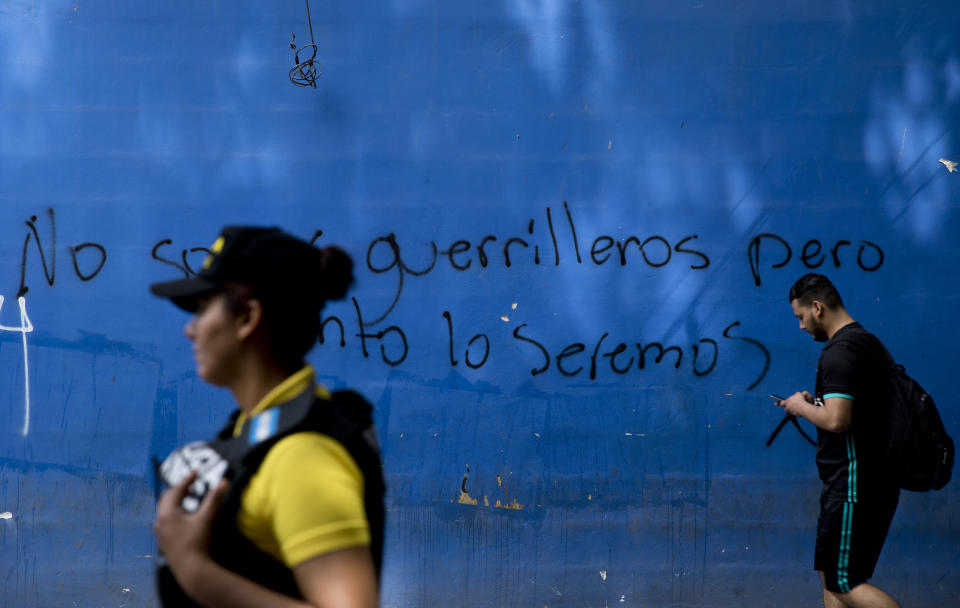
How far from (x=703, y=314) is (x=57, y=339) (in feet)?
10.5

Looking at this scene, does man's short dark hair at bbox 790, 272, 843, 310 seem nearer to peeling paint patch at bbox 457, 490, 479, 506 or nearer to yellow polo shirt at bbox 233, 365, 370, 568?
peeling paint patch at bbox 457, 490, 479, 506

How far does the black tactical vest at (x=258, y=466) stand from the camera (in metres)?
1.45

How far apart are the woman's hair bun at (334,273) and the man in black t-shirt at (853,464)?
2560mm

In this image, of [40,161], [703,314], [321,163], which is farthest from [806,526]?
[40,161]

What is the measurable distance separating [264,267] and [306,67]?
327cm

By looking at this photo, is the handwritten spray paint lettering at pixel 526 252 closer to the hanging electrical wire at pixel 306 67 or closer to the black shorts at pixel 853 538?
the hanging electrical wire at pixel 306 67

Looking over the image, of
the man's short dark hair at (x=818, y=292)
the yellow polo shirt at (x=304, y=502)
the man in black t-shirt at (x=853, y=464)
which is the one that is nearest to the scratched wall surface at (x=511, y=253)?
the man's short dark hair at (x=818, y=292)

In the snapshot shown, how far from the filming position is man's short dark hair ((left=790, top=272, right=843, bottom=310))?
12.9ft

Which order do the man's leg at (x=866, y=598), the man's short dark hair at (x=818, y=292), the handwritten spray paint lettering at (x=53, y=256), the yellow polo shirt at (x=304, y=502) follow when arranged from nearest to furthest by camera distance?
the yellow polo shirt at (x=304, y=502) < the man's leg at (x=866, y=598) < the man's short dark hair at (x=818, y=292) < the handwritten spray paint lettering at (x=53, y=256)

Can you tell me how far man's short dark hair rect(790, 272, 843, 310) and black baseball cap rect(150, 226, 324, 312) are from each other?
2831 millimetres

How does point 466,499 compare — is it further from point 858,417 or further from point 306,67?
point 306,67

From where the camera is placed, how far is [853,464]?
12.2 ft

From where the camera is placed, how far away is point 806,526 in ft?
15.5

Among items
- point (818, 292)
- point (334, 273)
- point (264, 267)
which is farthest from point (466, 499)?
point (264, 267)
